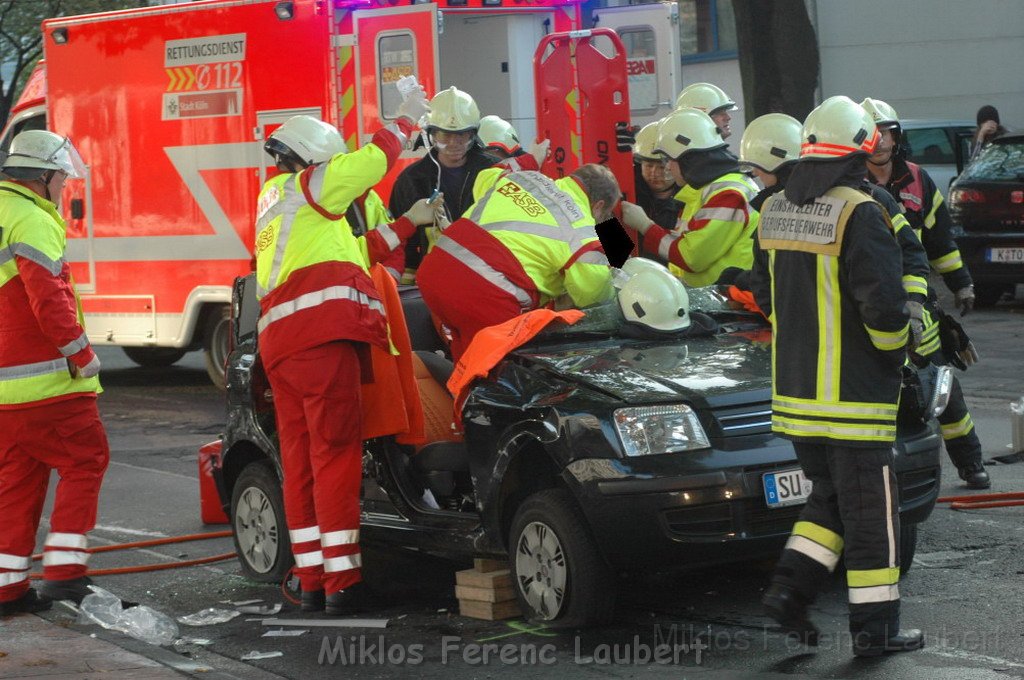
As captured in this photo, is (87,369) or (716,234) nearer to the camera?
(87,369)

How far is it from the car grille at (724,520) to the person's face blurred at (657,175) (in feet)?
12.2

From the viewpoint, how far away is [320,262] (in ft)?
22.6

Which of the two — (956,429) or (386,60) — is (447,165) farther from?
(956,429)

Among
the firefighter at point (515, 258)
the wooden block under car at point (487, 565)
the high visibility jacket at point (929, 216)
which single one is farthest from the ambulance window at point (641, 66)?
the wooden block under car at point (487, 565)

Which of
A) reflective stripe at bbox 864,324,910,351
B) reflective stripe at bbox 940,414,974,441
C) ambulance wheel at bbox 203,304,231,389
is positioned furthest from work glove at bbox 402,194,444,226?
ambulance wheel at bbox 203,304,231,389

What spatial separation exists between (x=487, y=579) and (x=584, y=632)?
48 cm

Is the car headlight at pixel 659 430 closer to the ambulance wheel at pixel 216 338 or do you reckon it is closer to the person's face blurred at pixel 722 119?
the person's face blurred at pixel 722 119

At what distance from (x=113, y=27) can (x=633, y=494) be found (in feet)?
30.2

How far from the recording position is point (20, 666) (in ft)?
20.0

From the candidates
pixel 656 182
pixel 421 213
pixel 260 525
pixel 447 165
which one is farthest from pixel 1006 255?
pixel 260 525

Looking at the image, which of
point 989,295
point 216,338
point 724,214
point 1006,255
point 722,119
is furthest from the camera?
point 989,295

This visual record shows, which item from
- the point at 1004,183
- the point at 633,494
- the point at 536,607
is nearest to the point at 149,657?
the point at 536,607

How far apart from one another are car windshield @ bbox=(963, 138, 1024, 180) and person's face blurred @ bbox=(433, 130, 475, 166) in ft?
26.5

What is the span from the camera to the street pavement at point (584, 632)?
5.80 metres
